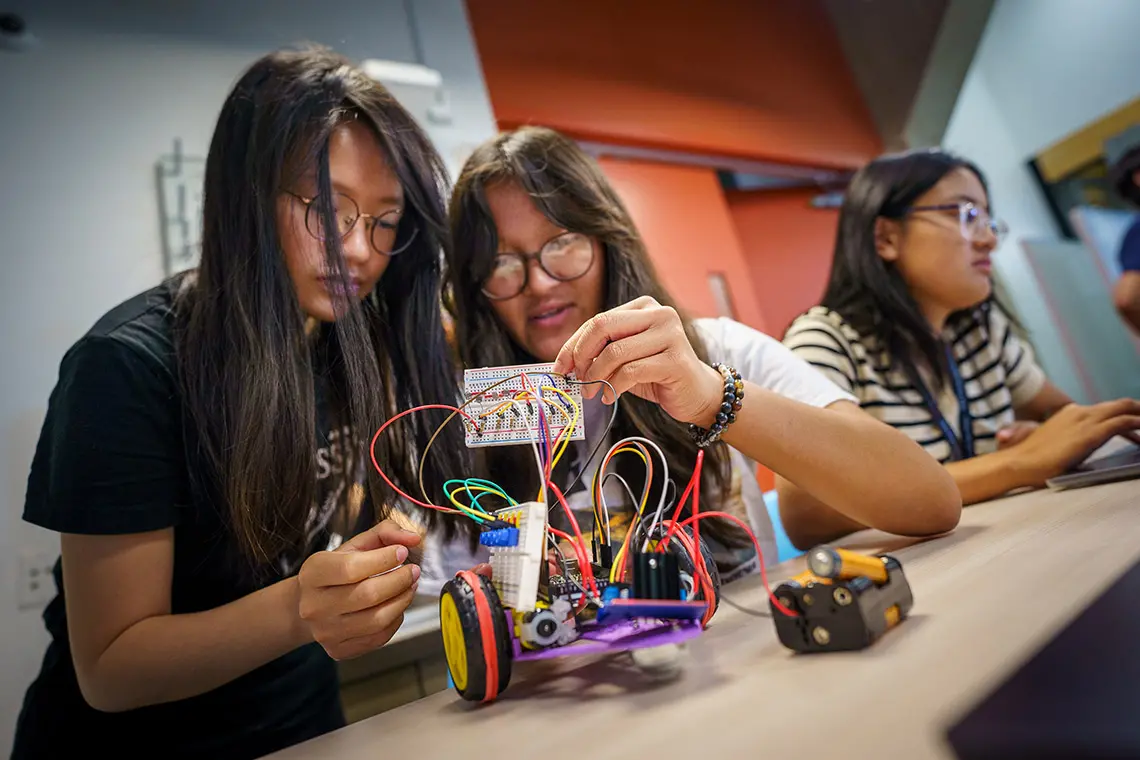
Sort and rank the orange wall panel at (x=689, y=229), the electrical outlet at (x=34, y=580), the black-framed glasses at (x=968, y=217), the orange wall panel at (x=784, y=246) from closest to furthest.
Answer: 1. the electrical outlet at (x=34, y=580)
2. the black-framed glasses at (x=968, y=217)
3. the orange wall panel at (x=689, y=229)
4. the orange wall panel at (x=784, y=246)

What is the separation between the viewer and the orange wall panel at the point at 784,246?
1394 millimetres

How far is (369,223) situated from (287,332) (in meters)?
0.15

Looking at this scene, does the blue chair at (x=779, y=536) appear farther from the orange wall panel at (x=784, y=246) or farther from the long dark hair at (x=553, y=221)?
the orange wall panel at (x=784, y=246)

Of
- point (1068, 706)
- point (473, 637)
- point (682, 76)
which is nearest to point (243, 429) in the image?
point (473, 637)

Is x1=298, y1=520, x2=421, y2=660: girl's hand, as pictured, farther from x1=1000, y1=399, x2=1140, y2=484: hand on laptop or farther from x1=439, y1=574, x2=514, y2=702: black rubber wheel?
x1=1000, y1=399, x2=1140, y2=484: hand on laptop

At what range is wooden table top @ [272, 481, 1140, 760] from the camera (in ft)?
0.85

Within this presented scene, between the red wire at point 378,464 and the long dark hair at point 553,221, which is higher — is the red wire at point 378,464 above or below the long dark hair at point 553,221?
below

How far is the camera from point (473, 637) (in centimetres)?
38

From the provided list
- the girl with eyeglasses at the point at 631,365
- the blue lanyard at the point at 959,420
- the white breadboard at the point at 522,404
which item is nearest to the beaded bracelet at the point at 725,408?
the girl with eyeglasses at the point at 631,365

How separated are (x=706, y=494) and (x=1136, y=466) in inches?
21.7

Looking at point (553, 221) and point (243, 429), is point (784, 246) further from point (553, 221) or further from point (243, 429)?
point (243, 429)

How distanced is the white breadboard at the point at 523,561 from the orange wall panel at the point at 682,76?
138cm

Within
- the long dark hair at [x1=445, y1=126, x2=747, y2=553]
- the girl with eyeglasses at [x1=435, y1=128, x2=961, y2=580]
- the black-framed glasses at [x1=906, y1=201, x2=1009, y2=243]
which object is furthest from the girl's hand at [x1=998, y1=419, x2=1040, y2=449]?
the long dark hair at [x1=445, y1=126, x2=747, y2=553]

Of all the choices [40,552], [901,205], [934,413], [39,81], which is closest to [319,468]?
[40,552]
